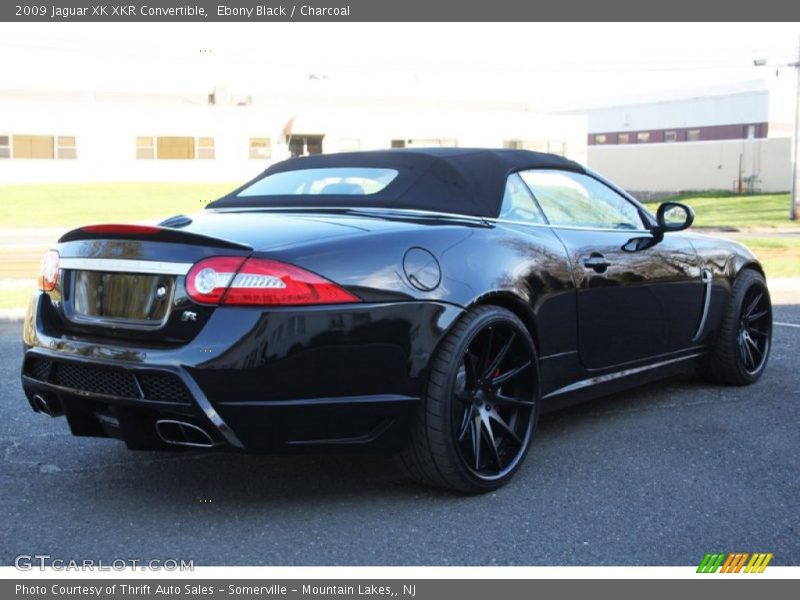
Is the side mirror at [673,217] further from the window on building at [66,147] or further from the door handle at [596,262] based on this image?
the window on building at [66,147]

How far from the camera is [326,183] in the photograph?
4816 mm

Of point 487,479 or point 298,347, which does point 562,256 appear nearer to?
point 487,479

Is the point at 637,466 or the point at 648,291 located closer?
the point at 637,466

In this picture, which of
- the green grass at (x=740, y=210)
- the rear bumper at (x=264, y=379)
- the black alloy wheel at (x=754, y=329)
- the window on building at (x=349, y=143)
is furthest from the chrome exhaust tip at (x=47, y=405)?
the window on building at (x=349, y=143)

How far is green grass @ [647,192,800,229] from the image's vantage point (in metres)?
29.2

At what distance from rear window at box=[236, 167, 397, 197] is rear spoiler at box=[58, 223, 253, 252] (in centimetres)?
109

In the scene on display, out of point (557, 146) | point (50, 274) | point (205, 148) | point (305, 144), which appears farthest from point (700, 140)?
point (50, 274)

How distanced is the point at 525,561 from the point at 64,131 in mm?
40627

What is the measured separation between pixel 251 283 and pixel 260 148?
42110 mm

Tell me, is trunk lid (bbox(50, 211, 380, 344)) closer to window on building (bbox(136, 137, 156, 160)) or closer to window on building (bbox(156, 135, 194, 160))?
window on building (bbox(136, 137, 156, 160))

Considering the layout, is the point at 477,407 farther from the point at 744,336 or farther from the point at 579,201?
the point at 744,336

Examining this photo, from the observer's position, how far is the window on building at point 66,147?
40.8 meters

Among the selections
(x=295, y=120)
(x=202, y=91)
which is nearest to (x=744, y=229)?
(x=295, y=120)

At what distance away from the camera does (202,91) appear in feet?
167
